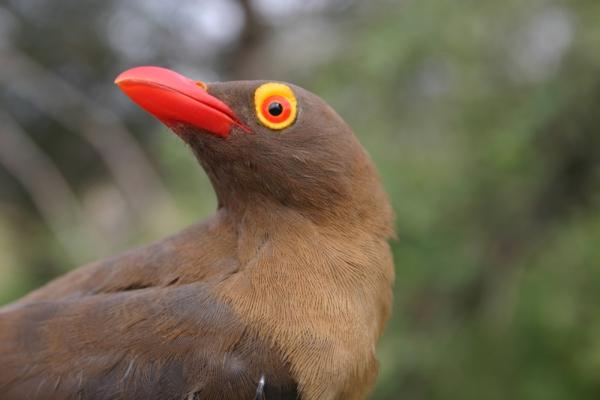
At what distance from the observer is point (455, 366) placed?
390 centimetres

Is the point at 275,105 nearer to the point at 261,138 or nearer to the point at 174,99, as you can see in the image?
the point at 261,138

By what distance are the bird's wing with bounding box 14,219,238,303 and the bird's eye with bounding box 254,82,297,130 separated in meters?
0.30

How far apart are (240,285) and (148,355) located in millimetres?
257

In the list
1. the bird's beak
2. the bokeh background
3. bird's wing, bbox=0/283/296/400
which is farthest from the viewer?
the bokeh background

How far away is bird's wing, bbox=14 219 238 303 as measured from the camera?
5.66ft

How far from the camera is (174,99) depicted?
5.40ft

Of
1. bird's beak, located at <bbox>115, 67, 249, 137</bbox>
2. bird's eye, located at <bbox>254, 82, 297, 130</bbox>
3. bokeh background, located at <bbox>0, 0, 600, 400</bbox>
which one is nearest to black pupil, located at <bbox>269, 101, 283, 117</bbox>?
bird's eye, located at <bbox>254, 82, 297, 130</bbox>

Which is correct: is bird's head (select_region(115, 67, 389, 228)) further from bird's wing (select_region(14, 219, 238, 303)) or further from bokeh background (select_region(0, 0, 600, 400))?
bokeh background (select_region(0, 0, 600, 400))

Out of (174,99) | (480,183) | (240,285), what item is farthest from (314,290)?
(480,183)

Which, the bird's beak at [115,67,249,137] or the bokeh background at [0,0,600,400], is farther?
the bokeh background at [0,0,600,400]

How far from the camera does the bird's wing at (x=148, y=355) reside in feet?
5.02

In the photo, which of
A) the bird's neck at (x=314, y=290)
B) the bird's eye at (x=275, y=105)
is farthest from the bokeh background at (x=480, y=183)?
the bird's eye at (x=275, y=105)

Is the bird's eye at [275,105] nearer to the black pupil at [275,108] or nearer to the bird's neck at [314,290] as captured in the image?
the black pupil at [275,108]

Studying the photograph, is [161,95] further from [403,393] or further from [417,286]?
[403,393]
